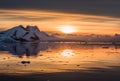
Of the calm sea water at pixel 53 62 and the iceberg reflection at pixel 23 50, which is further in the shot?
the iceberg reflection at pixel 23 50

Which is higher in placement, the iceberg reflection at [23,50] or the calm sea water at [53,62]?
the calm sea water at [53,62]

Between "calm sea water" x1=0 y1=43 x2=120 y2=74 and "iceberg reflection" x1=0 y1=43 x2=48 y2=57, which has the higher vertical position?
"calm sea water" x1=0 y1=43 x2=120 y2=74

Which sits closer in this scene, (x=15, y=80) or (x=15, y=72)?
(x=15, y=80)

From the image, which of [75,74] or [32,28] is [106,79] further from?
[32,28]

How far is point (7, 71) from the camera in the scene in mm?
19844

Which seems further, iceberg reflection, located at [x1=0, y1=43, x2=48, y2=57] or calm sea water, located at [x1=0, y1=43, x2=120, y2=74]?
iceberg reflection, located at [x1=0, y1=43, x2=48, y2=57]

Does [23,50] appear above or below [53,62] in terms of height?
below

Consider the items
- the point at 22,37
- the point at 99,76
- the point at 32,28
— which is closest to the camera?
the point at 99,76

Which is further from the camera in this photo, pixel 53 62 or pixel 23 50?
pixel 23 50

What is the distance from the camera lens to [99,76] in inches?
712

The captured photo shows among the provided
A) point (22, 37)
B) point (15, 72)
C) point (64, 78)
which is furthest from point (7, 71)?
point (22, 37)

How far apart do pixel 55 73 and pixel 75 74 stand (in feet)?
3.70

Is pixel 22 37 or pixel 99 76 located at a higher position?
pixel 99 76

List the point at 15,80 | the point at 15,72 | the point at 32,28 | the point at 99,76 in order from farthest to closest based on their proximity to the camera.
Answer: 1. the point at 32,28
2. the point at 15,72
3. the point at 99,76
4. the point at 15,80
